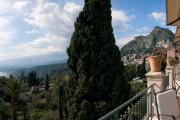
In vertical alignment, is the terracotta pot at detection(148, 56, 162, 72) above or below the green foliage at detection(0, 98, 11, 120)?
above

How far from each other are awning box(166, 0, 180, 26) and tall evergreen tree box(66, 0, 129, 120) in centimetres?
868

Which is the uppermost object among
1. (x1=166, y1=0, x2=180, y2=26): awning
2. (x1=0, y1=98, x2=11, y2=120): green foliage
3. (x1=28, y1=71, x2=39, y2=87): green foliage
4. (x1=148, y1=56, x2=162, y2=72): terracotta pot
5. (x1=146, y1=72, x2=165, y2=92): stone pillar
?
(x1=166, y1=0, x2=180, y2=26): awning

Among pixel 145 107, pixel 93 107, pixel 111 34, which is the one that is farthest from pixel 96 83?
pixel 145 107

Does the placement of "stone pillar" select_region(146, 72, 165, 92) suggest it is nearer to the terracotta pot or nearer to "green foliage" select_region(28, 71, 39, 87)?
the terracotta pot

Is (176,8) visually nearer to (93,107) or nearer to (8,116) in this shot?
(93,107)

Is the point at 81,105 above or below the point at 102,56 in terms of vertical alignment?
below

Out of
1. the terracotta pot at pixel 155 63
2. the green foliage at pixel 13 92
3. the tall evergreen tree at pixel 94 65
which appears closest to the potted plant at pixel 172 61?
the tall evergreen tree at pixel 94 65

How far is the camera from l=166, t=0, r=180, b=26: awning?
520 centimetres

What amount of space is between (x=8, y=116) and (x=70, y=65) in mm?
32695

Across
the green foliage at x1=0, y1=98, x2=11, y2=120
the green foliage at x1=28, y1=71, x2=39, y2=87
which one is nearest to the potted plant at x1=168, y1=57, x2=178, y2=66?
the green foliage at x1=0, y1=98, x2=11, y2=120

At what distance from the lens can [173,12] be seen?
533cm

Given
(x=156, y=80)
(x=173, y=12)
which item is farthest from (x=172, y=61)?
(x=173, y=12)

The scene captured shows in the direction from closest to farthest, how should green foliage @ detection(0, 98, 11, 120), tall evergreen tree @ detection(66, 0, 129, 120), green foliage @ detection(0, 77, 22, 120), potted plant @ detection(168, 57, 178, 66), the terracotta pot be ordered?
the terracotta pot, potted plant @ detection(168, 57, 178, 66), tall evergreen tree @ detection(66, 0, 129, 120), green foliage @ detection(0, 77, 22, 120), green foliage @ detection(0, 98, 11, 120)

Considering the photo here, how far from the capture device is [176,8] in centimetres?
525
